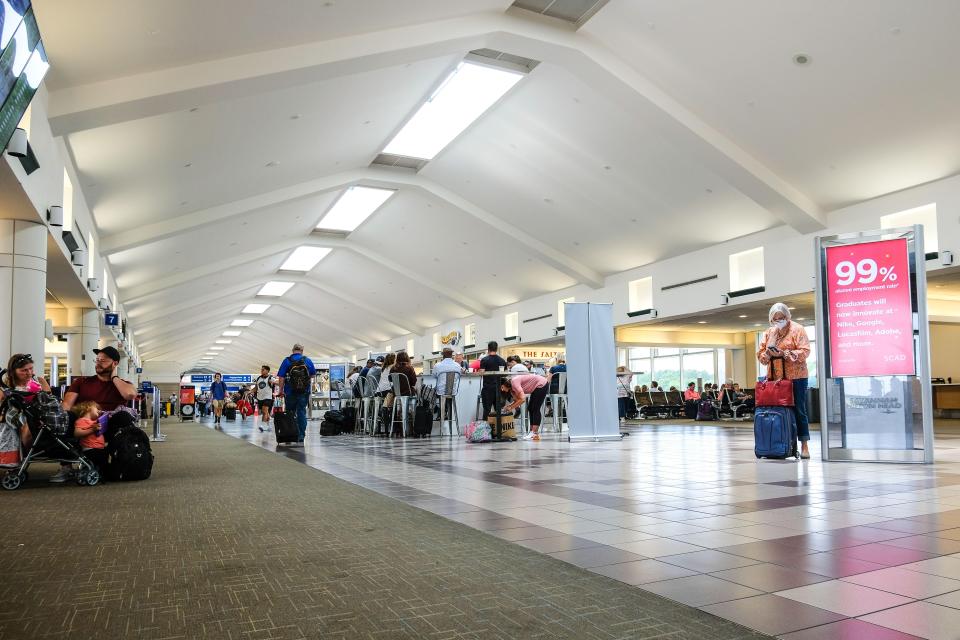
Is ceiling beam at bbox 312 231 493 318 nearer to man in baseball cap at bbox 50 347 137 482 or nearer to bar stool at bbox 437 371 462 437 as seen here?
bar stool at bbox 437 371 462 437

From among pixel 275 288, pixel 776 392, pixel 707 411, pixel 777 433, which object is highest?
pixel 275 288

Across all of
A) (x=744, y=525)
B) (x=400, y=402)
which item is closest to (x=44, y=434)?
(x=744, y=525)

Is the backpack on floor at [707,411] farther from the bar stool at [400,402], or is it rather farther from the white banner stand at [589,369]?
the white banner stand at [589,369]

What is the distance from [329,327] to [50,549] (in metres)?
39.3

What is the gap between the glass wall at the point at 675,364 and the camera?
28.9 meters

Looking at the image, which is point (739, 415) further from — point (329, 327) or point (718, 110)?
point (329, 327)

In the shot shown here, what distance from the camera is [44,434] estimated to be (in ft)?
17.7

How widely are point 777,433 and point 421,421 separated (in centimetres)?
629

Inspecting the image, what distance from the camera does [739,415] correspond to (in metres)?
21.9

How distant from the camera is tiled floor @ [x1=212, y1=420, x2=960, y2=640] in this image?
7.23 ft

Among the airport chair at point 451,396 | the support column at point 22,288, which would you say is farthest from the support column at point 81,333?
the airport chair at point 451,396

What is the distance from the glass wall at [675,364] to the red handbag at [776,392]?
21527 millimetres

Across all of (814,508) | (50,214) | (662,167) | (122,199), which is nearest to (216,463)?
(50,214)

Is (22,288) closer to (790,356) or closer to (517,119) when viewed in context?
(790,356)
